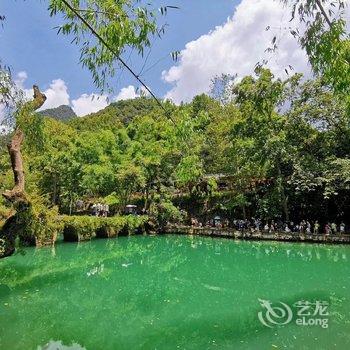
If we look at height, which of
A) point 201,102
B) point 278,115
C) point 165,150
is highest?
point 201,102

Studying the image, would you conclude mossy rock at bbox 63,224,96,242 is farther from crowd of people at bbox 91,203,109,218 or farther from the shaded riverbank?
the shaded riverbank

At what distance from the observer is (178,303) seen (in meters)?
10.1

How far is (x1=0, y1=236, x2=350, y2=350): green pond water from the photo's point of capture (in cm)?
732

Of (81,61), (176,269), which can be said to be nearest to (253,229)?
(176,269)

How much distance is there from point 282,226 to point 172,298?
640 inches

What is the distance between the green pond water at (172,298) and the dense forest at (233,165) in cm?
600

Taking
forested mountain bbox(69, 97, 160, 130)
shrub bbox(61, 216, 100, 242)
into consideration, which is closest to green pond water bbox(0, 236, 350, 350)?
shrub bbox(61, 216, 100, 242)

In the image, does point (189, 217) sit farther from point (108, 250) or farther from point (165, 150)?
point (108, 250)

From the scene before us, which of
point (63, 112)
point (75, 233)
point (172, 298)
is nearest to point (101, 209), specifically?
point (75, 233)

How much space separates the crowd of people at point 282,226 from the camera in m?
23.6

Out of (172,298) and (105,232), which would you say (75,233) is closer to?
(105,232)

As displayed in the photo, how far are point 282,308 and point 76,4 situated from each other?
7.80 metres

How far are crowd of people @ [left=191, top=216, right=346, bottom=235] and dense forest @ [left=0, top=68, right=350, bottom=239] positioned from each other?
64cm

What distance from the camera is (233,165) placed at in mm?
28156
